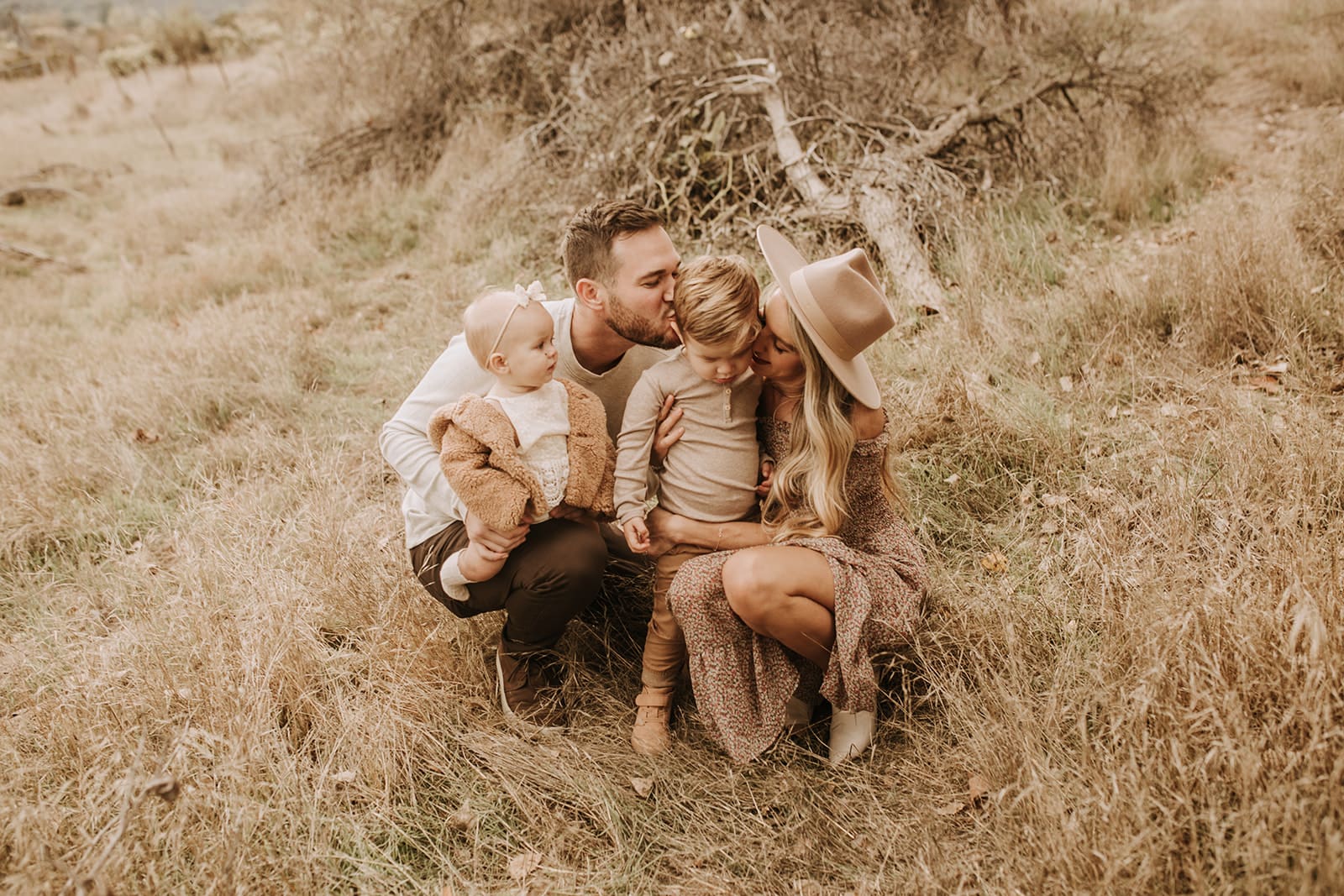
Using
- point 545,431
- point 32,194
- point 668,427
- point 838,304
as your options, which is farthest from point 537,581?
point 32,194

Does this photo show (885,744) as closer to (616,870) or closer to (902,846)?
(902,846)

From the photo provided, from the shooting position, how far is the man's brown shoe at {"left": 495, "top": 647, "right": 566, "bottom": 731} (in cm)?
Answer: 277

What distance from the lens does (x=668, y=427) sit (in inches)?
104

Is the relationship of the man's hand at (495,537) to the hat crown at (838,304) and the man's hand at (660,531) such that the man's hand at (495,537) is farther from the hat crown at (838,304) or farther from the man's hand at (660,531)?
the hat crown at (838,304)

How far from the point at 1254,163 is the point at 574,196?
207 inches

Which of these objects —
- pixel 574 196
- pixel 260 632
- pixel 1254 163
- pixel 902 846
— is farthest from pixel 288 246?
pixel 1254 163

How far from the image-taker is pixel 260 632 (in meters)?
2.70

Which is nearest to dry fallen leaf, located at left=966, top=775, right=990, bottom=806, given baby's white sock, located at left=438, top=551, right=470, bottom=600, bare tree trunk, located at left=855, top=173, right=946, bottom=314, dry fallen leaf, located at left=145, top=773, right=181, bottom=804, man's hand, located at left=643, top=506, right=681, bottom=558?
man's hand, located at left=643, top=506, right=681, bottom=558

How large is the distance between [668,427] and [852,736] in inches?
44.4

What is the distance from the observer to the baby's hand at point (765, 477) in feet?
8.89

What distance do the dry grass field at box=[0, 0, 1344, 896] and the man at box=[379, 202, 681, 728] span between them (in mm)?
202

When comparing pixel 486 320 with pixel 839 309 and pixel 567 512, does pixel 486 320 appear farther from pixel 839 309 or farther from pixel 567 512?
pixel 839 309

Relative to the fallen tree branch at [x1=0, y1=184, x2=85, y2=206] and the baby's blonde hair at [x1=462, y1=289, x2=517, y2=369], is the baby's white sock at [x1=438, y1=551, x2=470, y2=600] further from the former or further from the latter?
the fallen tree branch at [x1=0, y1=184, x2=85, y2=206]

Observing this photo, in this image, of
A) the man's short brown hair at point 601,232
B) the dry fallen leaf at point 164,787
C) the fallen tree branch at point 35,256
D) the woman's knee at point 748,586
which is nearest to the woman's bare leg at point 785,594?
the woman's knee at point 748,586
